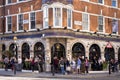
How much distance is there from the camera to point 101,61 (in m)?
41.0

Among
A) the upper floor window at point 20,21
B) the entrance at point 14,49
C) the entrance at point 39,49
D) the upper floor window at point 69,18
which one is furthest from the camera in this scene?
the upper floor window at point 20,21

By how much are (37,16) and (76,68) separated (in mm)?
8739

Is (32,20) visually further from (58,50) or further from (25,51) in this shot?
(58,50)

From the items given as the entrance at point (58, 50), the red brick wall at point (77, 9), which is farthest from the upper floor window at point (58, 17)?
the entrance at point (58, 50)

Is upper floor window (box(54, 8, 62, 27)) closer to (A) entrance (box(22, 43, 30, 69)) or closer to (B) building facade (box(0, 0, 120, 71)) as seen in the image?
(B) building facade (box(0, 0, 120, 71))

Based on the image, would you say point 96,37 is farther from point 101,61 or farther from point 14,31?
point 14,31

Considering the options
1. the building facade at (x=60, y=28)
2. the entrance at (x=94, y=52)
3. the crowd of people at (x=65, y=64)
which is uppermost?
the building facade at (x=60, y=28)

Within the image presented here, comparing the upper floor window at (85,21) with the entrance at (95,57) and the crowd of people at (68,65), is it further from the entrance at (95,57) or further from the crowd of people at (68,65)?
the crowd of people at (68,65)

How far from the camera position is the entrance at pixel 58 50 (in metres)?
38.7

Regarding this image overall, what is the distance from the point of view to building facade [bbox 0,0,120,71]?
38.5 metres

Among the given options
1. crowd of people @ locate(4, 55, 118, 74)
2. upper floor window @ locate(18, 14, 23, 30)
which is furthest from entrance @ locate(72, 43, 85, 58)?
upper floor window @ locate(18, 14, 23, 30)

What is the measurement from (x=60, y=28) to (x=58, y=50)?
251 centimetres

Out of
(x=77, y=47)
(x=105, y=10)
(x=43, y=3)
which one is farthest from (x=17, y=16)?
(x=105, y=10)

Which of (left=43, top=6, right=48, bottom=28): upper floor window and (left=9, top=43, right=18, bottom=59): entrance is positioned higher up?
(left=43, top=6, right=48, bottom=28): upper floor window
